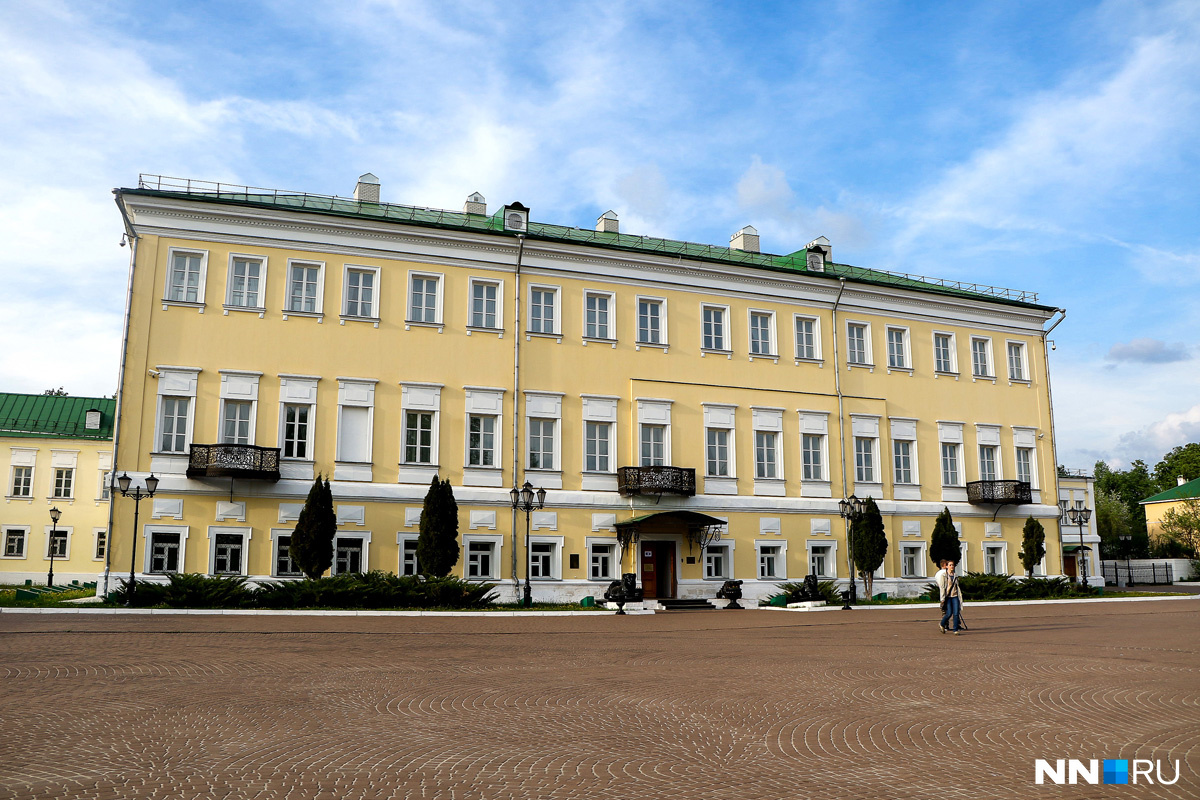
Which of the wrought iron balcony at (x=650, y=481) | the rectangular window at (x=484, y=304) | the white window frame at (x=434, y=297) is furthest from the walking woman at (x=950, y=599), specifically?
the white window frame at (x=434, y=297)

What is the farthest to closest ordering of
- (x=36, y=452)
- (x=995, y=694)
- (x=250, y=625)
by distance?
(x=36, y=452) < (x=250, y=625) < (x=995, y=694)

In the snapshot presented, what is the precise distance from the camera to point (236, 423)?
27688mm

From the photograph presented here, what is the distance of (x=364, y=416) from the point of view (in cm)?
2884

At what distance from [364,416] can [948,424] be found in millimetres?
22962

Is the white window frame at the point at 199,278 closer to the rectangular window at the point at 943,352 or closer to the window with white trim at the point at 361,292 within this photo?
the window with white trim at the point at 361,292

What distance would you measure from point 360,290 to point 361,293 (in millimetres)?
102

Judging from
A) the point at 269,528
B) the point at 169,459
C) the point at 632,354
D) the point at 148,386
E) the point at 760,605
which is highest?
the point at 632,354

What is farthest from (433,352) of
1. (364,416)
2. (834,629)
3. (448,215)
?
(834,629)

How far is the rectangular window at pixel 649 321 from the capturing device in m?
32.7

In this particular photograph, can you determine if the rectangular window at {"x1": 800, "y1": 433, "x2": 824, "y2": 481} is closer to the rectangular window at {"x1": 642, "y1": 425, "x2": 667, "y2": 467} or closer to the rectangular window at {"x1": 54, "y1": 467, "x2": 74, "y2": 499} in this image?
the rectangular window at {"x1": 642, "y1": 425, "x2": 667, "y2": 467}

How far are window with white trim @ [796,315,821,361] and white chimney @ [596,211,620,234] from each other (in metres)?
7.98

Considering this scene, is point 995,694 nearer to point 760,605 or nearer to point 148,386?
point 760,605

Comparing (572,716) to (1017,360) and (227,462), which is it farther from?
(1017,360)

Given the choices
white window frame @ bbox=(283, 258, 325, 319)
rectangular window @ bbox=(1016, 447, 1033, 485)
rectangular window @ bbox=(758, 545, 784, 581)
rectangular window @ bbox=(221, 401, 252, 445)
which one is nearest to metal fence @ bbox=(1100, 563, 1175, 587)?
rectangular window @ bbox=(1016, 447, 1033, 485)
